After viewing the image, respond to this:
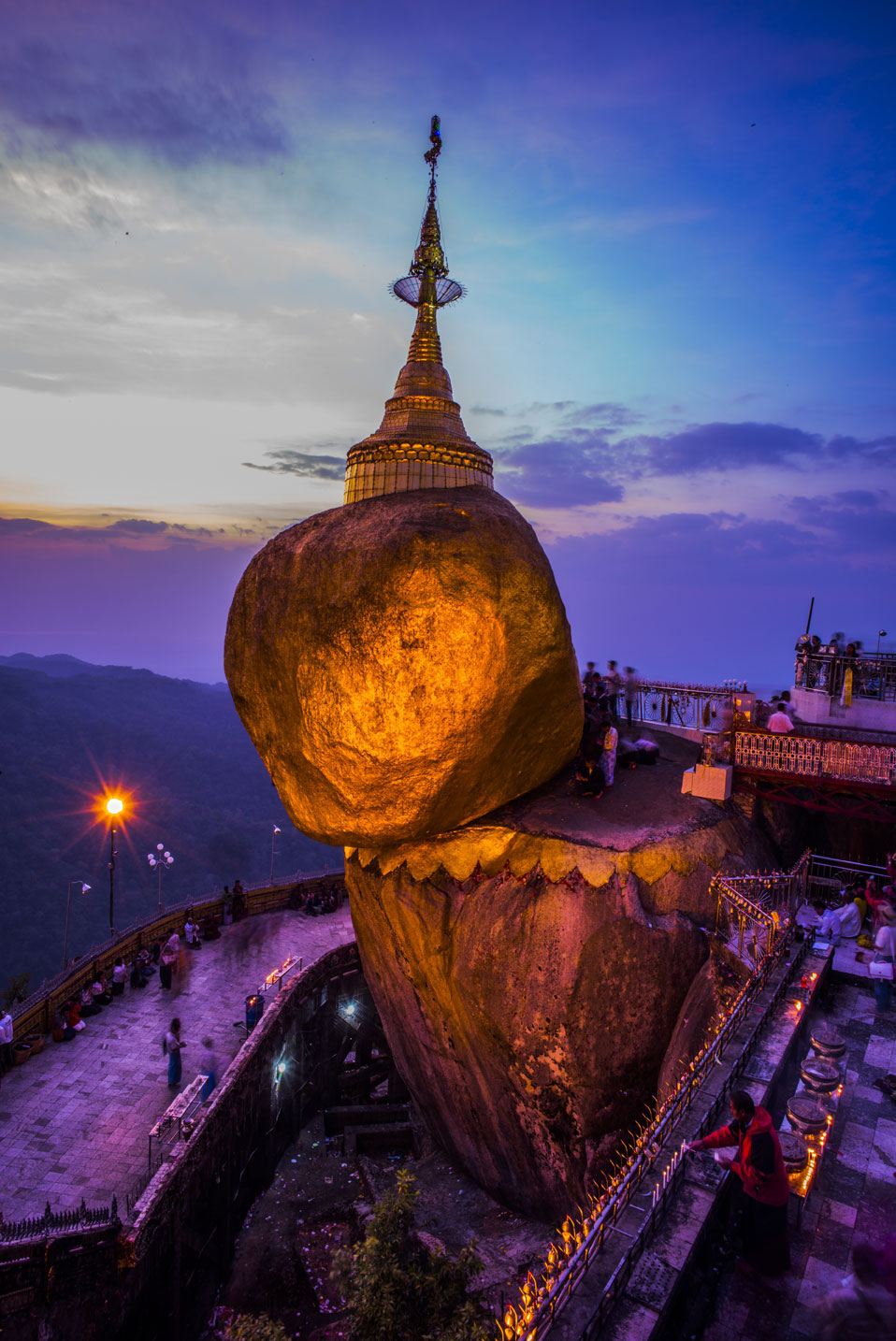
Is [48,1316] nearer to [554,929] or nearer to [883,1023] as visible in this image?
[554,929]

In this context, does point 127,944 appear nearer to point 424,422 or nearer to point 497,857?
point 497,857

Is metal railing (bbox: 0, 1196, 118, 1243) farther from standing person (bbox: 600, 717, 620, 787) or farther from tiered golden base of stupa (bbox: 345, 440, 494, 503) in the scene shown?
tiered golden base of stupa (bbox: 345, 440, 494, 503)

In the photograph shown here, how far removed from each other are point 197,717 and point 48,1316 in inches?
6010

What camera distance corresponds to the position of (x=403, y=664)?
35.9ft

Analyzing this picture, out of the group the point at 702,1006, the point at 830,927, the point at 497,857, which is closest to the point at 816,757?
the point at 830,927

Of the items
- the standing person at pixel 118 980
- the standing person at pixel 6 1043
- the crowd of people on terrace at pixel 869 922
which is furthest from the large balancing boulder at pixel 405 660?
the standing person at pixel 118 980

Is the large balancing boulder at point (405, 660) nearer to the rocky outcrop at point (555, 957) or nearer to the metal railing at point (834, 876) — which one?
the rocky outcrop at point (555, 957)

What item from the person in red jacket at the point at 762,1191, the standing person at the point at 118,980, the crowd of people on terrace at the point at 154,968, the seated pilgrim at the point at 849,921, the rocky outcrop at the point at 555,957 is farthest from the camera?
the standing person at the point at 118,980

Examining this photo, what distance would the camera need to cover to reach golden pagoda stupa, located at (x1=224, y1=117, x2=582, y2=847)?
11.0 metres

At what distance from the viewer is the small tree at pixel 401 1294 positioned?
26.3ft

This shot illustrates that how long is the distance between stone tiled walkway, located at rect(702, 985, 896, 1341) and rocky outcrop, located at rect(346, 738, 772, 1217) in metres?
3.74

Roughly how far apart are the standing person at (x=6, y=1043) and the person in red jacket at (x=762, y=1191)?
14782 mm

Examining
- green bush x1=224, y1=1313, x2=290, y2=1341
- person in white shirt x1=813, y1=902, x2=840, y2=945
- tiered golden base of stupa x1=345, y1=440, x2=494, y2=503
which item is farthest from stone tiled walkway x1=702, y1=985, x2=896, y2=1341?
tiered golden base of stupa x1=345, y1=440, x2=494, y2=503

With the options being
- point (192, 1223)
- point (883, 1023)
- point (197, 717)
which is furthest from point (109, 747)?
point (883, 1023)
